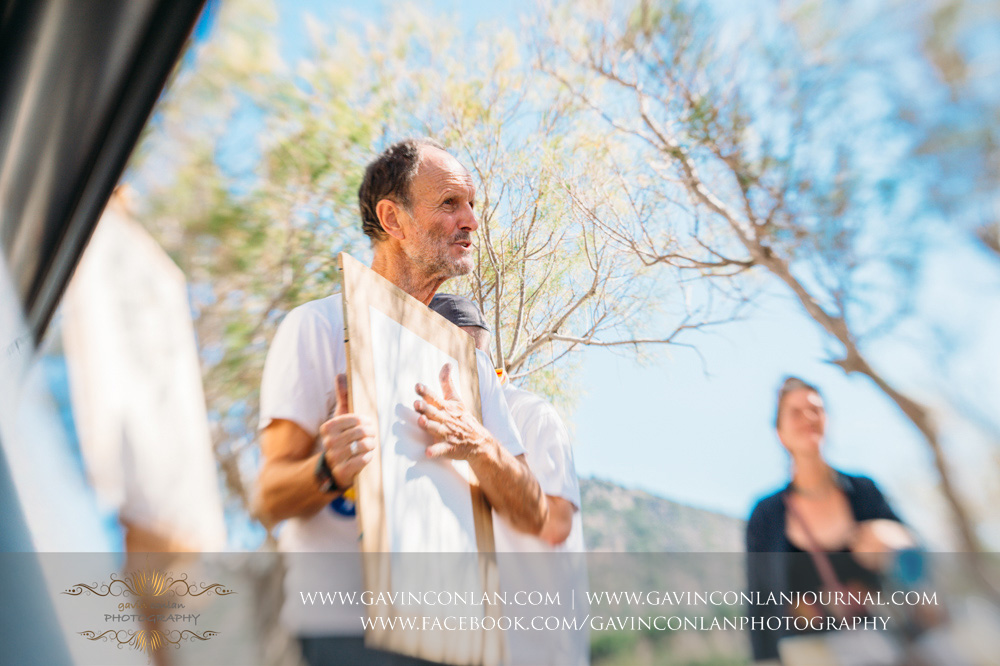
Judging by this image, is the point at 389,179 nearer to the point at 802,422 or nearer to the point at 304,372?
the point at 304,372

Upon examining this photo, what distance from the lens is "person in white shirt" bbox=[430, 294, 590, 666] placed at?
48.1 inches

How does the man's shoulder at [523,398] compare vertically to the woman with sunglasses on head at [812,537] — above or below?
above

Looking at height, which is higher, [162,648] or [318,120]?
[318,120]

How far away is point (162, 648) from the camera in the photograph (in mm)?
1448

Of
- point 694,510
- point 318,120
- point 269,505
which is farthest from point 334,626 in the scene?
point 318,120

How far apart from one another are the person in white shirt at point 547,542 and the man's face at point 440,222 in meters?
0.13

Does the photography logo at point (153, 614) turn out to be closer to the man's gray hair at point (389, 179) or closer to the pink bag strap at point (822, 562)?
the man's gray hair at point (389, 179)

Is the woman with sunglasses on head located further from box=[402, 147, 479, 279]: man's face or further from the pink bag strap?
box=[402, 147, 479, 279]: man's face

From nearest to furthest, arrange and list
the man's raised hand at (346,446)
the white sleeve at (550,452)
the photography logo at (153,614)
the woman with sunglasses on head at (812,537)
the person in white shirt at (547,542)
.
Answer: the man's raised hand at (346,446), the woman with sunglasses on head at (812,537), the person in white shirt at (547,542), the white sleeve at (550,452), the photography logo at (153,614)

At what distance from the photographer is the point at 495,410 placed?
4.33ft

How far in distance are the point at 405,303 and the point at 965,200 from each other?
1075 millimetres

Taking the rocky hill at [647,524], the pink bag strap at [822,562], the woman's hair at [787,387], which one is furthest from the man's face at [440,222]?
the pink bag strap at [822,562]

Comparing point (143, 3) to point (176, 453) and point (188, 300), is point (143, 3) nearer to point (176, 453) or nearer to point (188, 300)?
point (188, 300)

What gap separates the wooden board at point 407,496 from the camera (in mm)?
1011
